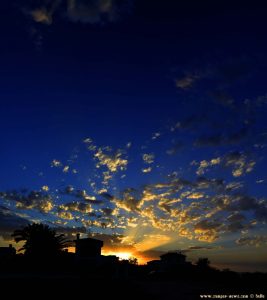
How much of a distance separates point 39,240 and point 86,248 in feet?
52.0

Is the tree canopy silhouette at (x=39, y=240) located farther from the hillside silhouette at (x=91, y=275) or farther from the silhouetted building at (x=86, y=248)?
the silhouetted building at (x=86, y=248)

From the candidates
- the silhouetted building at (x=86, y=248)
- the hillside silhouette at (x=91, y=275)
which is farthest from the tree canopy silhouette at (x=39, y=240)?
the silhouetted building at (x=86, y=248)

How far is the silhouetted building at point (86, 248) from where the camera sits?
69250mm

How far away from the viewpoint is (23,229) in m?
57.8

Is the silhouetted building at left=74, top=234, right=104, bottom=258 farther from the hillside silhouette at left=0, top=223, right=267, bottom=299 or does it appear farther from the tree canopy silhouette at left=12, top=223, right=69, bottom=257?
the tree canopy silhouette at left=12, top=223, right=69, bottom=257

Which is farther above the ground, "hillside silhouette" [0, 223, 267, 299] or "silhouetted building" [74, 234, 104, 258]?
"silhouetted building" [74, 234, 104, 258]

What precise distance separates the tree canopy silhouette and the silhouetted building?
1046 cm

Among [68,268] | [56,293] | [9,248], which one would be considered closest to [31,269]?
[68,268]

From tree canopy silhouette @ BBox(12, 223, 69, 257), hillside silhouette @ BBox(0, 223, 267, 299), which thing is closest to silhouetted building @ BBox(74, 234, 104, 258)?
hillside silhouette @ BBox(0, 223, 267, 299)

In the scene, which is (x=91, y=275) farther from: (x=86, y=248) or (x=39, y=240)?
(x=86, y=248)

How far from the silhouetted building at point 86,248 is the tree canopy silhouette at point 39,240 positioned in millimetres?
10461

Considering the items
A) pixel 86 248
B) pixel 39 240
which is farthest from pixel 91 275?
pixel 86 248

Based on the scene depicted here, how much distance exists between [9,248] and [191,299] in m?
52.6

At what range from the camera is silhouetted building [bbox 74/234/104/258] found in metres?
69.2
